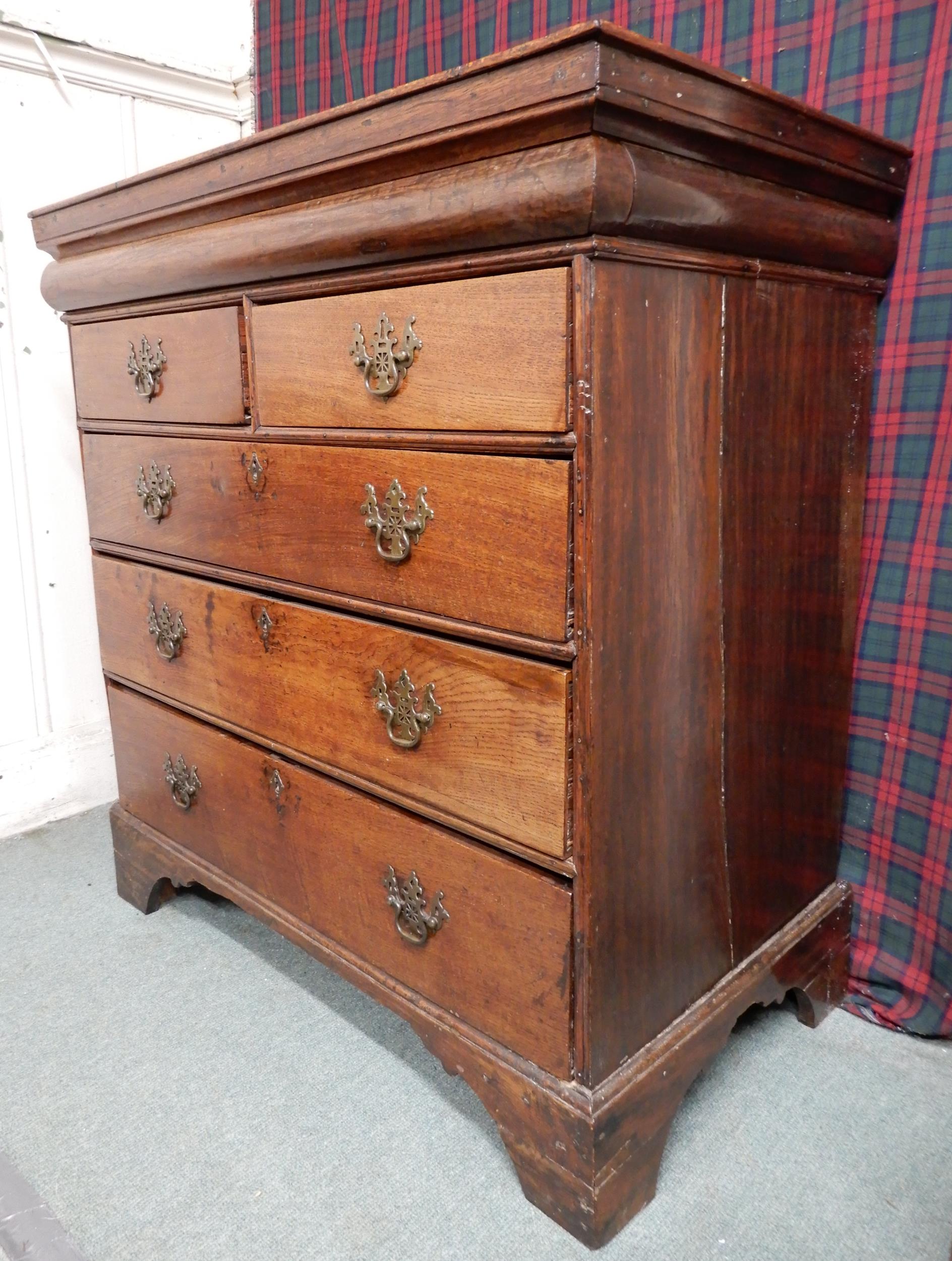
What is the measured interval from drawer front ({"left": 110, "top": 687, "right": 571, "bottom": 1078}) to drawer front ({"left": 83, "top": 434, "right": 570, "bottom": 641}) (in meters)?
0.29

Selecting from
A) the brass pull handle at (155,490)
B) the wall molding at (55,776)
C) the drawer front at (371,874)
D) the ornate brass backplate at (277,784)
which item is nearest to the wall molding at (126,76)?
the brass pull handle at (155,490)

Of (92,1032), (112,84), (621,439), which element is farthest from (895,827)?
(112,84)

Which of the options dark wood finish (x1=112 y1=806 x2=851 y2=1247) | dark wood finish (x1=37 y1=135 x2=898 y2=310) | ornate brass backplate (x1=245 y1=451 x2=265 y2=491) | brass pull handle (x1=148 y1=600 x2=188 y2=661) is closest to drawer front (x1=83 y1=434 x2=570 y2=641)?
ornate brass backplate (x1=245 y1=451 x2=265 y2=491)

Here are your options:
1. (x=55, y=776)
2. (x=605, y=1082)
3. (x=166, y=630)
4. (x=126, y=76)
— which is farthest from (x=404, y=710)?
(x=126, y=76)

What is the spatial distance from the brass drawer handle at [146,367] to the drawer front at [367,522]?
8 cm

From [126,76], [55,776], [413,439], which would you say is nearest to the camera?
[413,439]

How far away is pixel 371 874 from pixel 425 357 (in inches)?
26.8

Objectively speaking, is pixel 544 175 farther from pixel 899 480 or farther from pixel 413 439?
pixel 899 480

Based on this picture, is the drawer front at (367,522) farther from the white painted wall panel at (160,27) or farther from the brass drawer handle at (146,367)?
the white painted wall panel at (160,27)

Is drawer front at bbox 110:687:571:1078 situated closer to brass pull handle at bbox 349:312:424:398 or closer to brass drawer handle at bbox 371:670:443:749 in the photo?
brass drawer handle at bbox 371:670:443:749

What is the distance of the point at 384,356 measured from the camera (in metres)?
1.11

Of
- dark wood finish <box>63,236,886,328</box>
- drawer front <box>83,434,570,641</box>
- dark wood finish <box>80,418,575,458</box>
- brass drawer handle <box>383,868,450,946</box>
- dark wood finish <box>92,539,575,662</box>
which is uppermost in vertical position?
dark wood finish <box>63,236,886,328</box>

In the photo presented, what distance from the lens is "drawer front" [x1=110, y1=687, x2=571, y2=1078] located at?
112cm

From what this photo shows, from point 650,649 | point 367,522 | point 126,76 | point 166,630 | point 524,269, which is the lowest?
point 166,630
